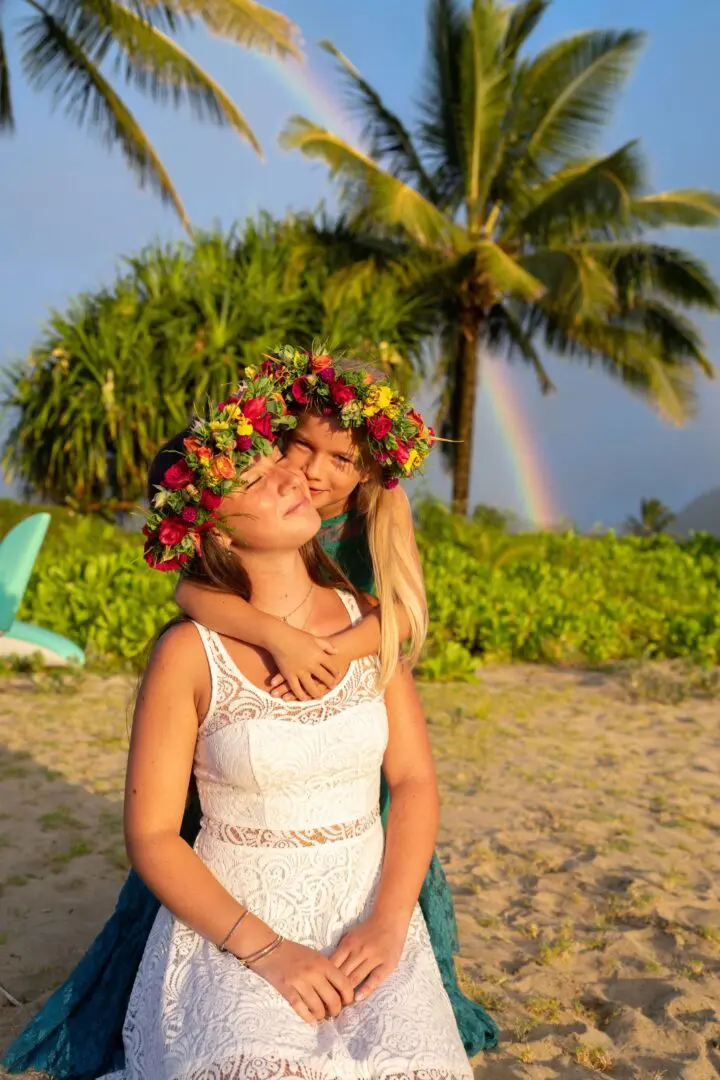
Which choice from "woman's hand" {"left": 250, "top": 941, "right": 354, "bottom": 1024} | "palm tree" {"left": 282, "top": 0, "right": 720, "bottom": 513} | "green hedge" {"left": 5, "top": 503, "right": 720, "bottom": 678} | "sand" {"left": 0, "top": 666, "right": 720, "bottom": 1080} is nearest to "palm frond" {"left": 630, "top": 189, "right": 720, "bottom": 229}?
"palm tree" {"left": 282, "top": 0, "right": 720, "bottom": 513}

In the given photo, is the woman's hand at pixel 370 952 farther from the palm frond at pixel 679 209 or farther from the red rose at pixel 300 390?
the palm frond at pixel 679 209

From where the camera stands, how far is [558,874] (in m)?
4.18

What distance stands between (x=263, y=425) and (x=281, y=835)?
0.83 metres

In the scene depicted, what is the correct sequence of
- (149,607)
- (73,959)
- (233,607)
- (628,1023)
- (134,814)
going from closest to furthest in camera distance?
1. (134,814)
2. (233,607)
3. (628,1023)
4. (73,959)
5. (149,607)

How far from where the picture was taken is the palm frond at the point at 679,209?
1927cm

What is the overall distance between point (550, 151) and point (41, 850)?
60.8ft

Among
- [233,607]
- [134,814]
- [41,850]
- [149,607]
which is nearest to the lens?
[134,814]

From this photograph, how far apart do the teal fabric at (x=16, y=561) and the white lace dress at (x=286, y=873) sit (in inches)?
212

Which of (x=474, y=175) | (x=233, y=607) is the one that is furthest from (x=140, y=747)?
(x=474, y=175)

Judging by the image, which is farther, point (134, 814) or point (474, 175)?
point (474, 175)

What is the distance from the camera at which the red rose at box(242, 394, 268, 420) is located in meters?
2.15

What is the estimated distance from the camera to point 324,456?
247 centimetres

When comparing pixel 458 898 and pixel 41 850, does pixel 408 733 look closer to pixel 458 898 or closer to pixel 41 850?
pixel 458 898

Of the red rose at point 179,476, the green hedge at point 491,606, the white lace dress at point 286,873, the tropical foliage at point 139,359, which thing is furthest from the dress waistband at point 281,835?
the tropical foliage at point 139,359
